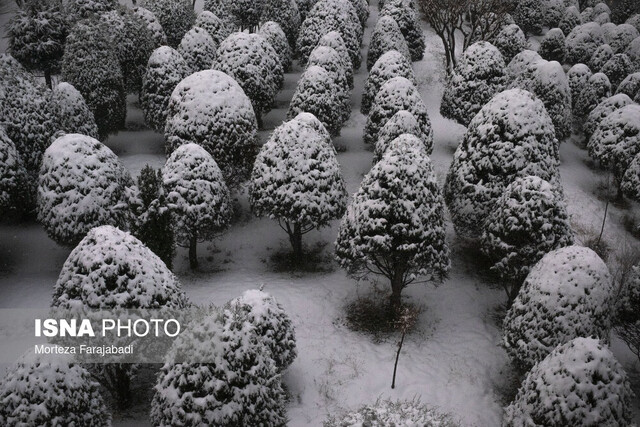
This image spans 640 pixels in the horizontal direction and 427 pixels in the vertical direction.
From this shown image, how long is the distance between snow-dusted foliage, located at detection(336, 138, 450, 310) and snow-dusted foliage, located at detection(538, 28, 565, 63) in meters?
35.9

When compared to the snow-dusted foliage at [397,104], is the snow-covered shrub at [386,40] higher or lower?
higher

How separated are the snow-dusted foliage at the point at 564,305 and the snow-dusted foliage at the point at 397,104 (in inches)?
486

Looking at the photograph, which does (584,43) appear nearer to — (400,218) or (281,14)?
(281,14)

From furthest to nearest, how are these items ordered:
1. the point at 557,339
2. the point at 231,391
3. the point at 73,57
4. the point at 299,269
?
the point at 73,57 → the point at 299,269 → the point at 557,339 → the point at 231,391

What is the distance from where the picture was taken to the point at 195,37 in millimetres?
32156

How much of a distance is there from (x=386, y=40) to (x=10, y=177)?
25529mm

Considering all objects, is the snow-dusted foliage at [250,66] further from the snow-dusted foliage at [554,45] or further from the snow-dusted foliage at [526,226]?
the snow-dusted foliage at [554,45]

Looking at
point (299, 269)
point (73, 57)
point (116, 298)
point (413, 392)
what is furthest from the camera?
point (73, 57)

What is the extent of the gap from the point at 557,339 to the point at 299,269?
36.3 feet

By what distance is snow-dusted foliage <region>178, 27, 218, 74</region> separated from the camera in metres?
31.9

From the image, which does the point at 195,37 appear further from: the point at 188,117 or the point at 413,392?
the point at 413,392

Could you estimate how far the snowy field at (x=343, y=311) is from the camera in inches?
660

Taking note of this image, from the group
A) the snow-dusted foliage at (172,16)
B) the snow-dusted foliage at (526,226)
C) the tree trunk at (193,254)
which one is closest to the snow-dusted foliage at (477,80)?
the snow-dusted foliage at (526,226)

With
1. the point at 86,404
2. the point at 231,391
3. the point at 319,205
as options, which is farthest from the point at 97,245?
the point at 319,205
